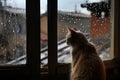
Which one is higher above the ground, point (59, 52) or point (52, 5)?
point (52, 5)

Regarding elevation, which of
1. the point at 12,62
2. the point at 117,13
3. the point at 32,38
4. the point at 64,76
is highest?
the point at 117,13

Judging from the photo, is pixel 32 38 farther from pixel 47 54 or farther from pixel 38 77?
pixel 38 77

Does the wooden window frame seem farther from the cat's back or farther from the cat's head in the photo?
the cat's back

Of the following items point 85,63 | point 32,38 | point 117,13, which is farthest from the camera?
point 117,13

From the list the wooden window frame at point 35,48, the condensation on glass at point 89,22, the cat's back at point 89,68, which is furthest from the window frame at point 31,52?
the cat's back at point 89,68

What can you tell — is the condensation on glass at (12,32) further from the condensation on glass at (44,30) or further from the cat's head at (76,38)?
the cat's head at (76,38)

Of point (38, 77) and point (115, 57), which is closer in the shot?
point (38, 77)

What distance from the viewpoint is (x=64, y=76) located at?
7.18ft

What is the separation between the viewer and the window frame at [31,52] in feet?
6.74

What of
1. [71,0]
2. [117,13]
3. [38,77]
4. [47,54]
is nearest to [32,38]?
[47,54]

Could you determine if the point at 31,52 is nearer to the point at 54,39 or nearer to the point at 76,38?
the point at 54,39

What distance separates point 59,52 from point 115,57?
530mm

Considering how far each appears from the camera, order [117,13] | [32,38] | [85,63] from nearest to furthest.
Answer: [85,63]
[32,38]
[117,13]

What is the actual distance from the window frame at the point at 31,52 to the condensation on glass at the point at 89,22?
20 cm
